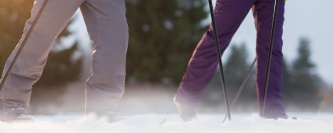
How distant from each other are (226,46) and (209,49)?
0.35 ft

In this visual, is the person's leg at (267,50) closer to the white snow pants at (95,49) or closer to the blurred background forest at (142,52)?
the white snow pants at (95,49)

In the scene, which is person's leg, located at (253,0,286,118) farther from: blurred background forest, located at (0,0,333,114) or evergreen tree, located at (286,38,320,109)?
evergreen tree, located at (286,38,320,109)

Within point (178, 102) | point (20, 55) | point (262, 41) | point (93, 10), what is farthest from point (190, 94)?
point (20, 55)

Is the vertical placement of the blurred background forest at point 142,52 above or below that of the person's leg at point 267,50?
below

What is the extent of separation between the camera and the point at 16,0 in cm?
2116

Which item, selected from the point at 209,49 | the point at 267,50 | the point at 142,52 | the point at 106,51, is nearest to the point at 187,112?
the point at 209,49

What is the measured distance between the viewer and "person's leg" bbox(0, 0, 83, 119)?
2594 mm

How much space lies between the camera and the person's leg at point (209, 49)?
9.63 ft

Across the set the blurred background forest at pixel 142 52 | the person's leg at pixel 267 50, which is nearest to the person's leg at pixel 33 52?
the person's leg at pixel 267 50

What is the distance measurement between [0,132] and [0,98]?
2.20 ft

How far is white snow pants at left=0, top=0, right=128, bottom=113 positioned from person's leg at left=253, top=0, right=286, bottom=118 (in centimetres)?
89

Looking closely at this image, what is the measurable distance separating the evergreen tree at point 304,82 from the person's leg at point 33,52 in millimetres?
37202

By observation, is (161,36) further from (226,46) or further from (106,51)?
(106,51)

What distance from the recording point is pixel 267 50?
313cm
